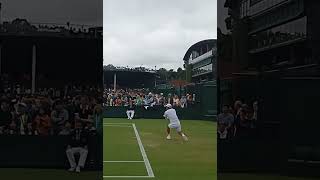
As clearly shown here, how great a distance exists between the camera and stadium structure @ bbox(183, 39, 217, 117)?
19.3m

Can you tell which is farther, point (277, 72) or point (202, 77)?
point (202, 77)

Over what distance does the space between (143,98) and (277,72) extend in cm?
1931

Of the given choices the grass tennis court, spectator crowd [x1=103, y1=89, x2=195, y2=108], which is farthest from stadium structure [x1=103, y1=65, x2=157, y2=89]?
the grass tennis court

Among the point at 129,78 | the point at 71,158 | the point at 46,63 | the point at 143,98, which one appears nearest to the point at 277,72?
the point at 71,158

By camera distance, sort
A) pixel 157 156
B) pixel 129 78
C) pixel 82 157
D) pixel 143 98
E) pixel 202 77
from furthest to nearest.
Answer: pixel 143 98
pixel 129 78
pixel 202 77
pixel 157 156
pixel 82 157

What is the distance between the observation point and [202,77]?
20812 mm

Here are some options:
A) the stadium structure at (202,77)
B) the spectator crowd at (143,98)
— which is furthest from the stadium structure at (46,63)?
the spectator crowd at (143,98)

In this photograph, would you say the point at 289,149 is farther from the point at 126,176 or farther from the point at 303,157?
the point at 126,176

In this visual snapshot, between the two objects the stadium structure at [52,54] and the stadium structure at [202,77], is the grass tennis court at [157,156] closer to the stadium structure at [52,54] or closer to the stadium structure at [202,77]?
the stadium structure at [52,54]

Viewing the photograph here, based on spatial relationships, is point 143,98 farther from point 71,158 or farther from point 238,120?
point 71,158

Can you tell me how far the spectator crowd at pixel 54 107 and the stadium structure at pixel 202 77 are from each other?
9803mm

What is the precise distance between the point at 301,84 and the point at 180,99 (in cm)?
1743

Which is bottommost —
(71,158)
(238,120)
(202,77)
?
(71,158)

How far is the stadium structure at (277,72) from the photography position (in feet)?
26.9
